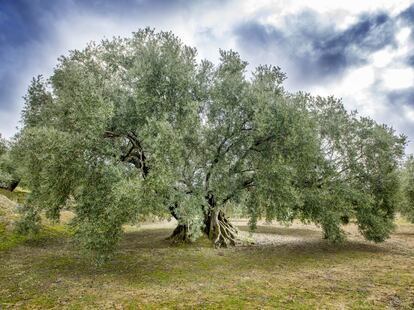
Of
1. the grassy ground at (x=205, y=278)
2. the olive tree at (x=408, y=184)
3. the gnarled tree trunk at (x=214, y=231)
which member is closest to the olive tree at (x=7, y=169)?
the grassy ground at (x=205, y=278)

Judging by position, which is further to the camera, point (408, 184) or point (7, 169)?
point (7, 169)

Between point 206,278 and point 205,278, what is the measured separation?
0.06 meters

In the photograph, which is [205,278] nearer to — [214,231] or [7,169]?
[214,231]

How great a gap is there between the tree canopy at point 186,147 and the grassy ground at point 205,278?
2485 millimetres

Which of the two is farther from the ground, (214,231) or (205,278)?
(214,231)

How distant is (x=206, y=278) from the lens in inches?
701

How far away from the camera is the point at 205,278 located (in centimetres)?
1783

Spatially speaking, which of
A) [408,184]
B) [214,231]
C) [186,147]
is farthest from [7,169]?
[408,184]

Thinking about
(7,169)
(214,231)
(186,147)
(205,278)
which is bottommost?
(205,278)

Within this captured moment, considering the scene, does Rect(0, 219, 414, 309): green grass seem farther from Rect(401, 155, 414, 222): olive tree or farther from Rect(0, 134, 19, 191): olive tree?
Rect(0, 134, 19, 191): olive tree

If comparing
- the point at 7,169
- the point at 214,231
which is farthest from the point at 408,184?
the point at 7,169

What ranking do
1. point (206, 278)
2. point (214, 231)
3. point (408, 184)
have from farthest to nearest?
point (408, 184) < point (214, 231) < point (206, 278)

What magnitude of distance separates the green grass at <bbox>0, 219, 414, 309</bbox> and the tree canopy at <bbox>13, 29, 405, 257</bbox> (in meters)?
2.51

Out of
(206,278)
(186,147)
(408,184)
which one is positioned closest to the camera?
(206,278)
